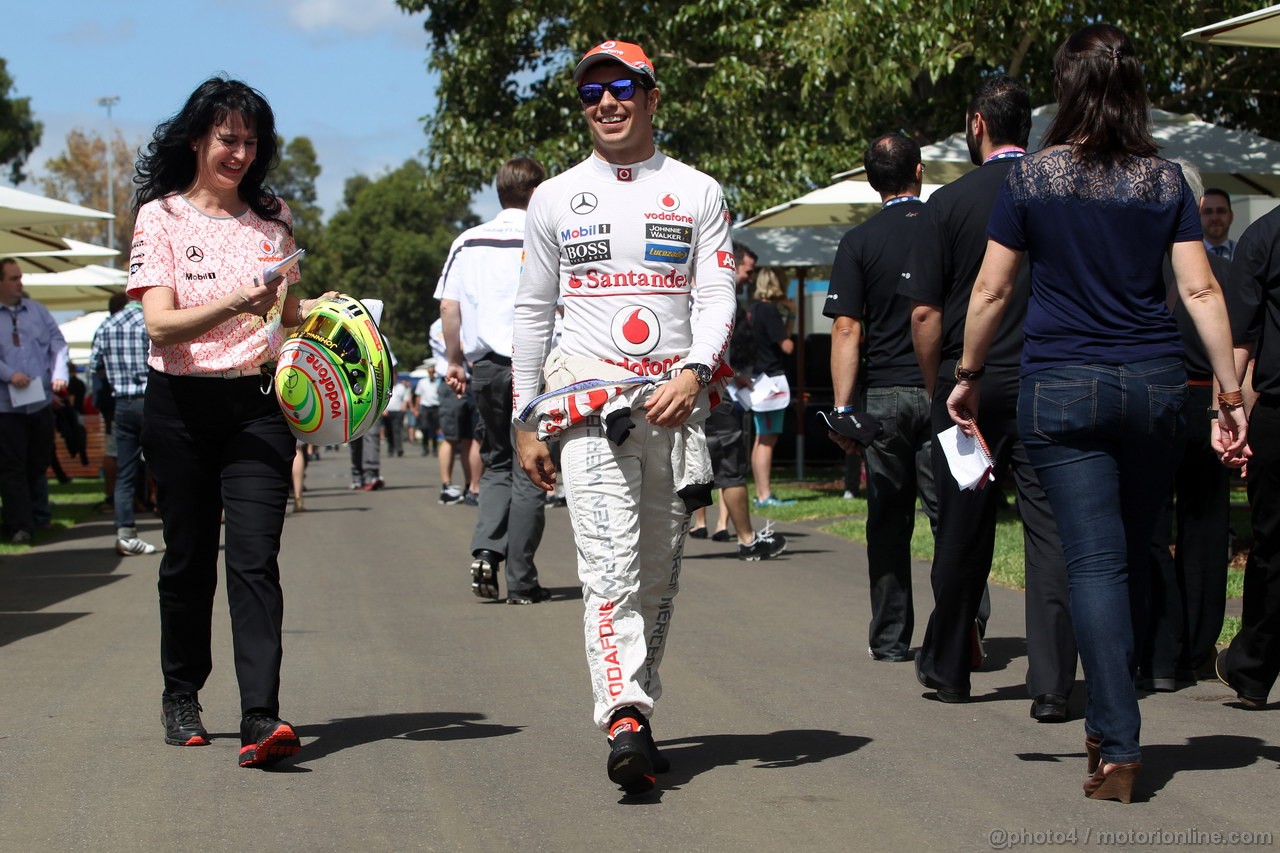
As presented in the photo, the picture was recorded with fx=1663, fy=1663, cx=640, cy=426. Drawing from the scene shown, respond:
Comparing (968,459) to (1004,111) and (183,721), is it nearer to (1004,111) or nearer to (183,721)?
(1004,111)

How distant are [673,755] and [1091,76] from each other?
247 centimetres

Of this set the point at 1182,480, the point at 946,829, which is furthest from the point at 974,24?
the point at 946,829

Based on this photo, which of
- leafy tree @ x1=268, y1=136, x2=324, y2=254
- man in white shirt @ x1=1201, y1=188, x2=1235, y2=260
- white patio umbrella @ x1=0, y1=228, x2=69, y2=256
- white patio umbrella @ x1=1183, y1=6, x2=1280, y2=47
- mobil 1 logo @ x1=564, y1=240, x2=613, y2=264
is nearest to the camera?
mobil 1 logo @ x1=564, y1=240, x2=613, y2=264

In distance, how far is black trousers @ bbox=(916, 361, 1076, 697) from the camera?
583 cm

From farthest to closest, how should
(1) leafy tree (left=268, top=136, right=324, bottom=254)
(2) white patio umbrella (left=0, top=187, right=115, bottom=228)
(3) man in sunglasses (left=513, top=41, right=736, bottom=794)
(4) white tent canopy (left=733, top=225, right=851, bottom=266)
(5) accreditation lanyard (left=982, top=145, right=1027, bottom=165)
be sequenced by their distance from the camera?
(1) leafy tree (left=268, top=136, right=324, bottom=254), (4) white tent canopy (left=733, top=225, right=851, bottom=266), (2) white patio umbrella (left=0, top=187, right=115, bottom=228), (5) accreditation lanyard (left=982, top=145, right=1027, bottom=165), (3) man in sunglasses (left=513, top=41, right=736, bottom=794)

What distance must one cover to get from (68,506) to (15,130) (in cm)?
4316

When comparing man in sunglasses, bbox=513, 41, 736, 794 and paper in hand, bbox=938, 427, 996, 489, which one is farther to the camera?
paper in hand, bbox=938, 427, 996, 489

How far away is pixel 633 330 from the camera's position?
16.4 feet

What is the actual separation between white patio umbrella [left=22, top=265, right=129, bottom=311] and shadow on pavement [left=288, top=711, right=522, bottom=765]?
58.4 ft

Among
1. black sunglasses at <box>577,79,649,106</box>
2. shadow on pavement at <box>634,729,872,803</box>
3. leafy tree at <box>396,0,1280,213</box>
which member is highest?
leafy tree at <box>396,0,1280,213</box>

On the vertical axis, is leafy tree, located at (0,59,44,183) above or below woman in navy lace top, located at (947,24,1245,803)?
above

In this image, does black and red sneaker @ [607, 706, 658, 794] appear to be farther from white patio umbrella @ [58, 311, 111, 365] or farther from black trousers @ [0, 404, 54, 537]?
white patio umbrella @ [58, 311, 111, 365]

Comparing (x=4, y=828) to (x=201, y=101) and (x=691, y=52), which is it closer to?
(x=201, y=101)

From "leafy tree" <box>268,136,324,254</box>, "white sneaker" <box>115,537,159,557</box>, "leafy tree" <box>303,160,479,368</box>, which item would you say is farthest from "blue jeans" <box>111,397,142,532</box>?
"leafy tree" <box>268,136,324,254</box>
